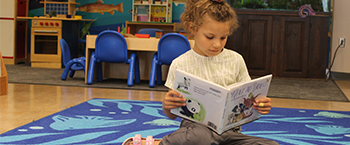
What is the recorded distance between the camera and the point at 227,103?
1013 millimetres

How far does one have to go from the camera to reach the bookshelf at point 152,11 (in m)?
7.16

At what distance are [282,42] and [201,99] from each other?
184 inches

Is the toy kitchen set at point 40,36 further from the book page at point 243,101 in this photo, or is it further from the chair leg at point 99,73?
the book page at point 243,101

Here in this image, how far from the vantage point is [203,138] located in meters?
1.17

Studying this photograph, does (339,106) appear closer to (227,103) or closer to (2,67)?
(227,103)

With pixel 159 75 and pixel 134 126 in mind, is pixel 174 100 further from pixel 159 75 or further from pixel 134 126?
pixel 159 75

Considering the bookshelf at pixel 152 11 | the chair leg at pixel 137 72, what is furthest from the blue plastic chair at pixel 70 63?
the bookshelf at pixel 152 11

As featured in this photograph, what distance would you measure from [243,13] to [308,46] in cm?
119

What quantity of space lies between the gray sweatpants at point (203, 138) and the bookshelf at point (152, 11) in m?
6.09

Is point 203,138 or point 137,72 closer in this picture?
point 203,138

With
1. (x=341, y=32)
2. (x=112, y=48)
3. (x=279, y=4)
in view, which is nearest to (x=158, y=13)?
(x=279, y=4)

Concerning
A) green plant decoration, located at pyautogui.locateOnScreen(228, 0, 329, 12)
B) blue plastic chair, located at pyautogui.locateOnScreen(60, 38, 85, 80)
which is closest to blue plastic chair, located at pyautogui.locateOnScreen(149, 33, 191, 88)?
blue plastic chair, located at pyautogui.locateOnScreen(60, 38, 85, 80)

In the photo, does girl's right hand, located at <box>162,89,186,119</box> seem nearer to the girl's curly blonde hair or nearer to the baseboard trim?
the girl's curly blonde hair

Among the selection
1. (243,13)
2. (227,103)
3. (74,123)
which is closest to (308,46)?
(243,13)
